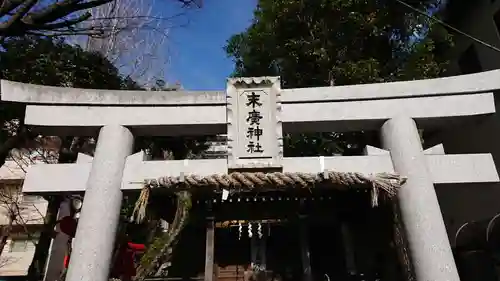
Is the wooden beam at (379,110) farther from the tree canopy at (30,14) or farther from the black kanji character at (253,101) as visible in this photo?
the tree canopy at (30,14)

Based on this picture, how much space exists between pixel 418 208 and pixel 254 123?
2.30 metres

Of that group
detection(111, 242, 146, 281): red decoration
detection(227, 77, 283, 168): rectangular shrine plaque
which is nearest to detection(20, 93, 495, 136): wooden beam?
detection(227, 77, 283, 168): rectangular shrine plaque

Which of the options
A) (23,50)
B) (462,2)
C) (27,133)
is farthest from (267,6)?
(27,133)

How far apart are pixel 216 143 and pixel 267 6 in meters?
6.14

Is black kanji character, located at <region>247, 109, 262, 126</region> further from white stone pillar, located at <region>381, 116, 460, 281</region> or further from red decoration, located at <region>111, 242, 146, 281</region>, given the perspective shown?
red decoration, located at <region>111, 242, 146, 281</region>

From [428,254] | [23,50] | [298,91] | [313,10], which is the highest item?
[313,10]

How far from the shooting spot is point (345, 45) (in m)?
10.1

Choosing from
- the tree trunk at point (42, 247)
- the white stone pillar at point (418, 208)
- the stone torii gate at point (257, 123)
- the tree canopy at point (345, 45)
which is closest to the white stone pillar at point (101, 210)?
the stone torii gate at point (257, 123)

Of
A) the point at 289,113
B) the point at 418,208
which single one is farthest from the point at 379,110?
the point at 418,208

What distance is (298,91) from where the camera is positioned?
5.34 meters

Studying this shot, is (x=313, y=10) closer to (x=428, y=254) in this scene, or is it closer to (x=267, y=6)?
(x=267, y=6)

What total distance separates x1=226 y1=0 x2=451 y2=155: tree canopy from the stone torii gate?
407 cm

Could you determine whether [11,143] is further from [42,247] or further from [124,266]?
[42,247]

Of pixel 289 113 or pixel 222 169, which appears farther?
pixel 289 113
